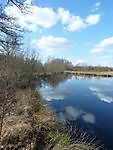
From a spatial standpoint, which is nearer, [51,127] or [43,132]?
[43,132]

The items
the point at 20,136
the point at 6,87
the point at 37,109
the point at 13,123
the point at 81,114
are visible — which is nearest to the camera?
the point at 6,87

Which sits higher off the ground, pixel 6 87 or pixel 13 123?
pixel 6 87

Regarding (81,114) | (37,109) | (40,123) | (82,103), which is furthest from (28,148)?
(82,103)

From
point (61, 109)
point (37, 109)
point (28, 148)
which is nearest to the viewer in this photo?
point (28, 148)

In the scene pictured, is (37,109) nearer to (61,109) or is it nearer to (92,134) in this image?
(92,134)

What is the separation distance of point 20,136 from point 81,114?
9427mm

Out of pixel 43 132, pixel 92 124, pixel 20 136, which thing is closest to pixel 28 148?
pixel 20 136

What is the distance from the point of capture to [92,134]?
43.1ft

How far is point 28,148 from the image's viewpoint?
8.38 m

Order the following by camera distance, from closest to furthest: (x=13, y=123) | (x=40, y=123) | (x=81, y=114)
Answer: (x=13, y=123), (x=40, y=123), (x=81, y=114)

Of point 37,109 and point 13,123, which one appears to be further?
point 37,109

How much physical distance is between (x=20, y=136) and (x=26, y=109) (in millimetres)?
4226

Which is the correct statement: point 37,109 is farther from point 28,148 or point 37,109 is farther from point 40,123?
point 28,148

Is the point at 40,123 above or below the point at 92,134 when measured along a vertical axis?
above
